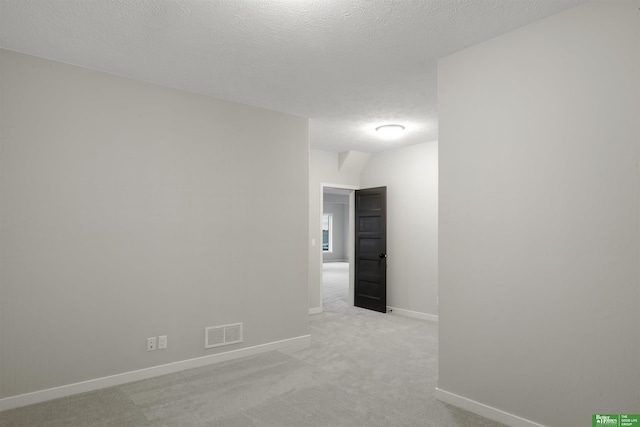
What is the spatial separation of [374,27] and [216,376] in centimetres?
324

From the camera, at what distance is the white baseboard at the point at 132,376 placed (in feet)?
9.47

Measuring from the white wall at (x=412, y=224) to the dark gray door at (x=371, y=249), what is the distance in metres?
0.14

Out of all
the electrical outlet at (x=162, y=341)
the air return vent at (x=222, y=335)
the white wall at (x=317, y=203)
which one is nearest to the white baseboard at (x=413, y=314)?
the white wall at (x=317, y=203)

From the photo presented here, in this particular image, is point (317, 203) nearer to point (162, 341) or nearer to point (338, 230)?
point (162, 341)

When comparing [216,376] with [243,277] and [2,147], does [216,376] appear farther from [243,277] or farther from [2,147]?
[2,147]

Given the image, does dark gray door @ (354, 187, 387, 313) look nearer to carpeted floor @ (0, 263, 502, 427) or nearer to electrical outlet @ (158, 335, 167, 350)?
carpeted floor @ (0, 263, 502, 427)

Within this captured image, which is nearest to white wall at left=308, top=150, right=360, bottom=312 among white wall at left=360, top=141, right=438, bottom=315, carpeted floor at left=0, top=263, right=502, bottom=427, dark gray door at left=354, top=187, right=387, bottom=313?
dark gray door at left=354, top=187, right=387, bottom=313

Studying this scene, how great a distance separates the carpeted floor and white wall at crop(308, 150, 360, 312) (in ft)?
6.09

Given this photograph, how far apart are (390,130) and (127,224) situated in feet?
11.3

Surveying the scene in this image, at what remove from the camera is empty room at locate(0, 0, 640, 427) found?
230 centimetres

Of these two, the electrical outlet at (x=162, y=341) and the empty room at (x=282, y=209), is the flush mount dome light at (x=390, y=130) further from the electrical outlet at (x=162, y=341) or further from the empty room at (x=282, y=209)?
the electrical outlet at (x=162, y=341)

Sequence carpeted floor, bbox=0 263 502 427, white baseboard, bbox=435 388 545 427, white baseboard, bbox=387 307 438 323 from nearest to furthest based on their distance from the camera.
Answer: white baseboard, bbox=435 388 545 427 → carpeted floor, bbox=0 263 502 427 → white baseboard, bbox=387 307 438 323

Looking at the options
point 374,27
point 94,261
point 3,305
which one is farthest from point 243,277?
point 374,27

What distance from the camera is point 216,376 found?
3.48 meters
